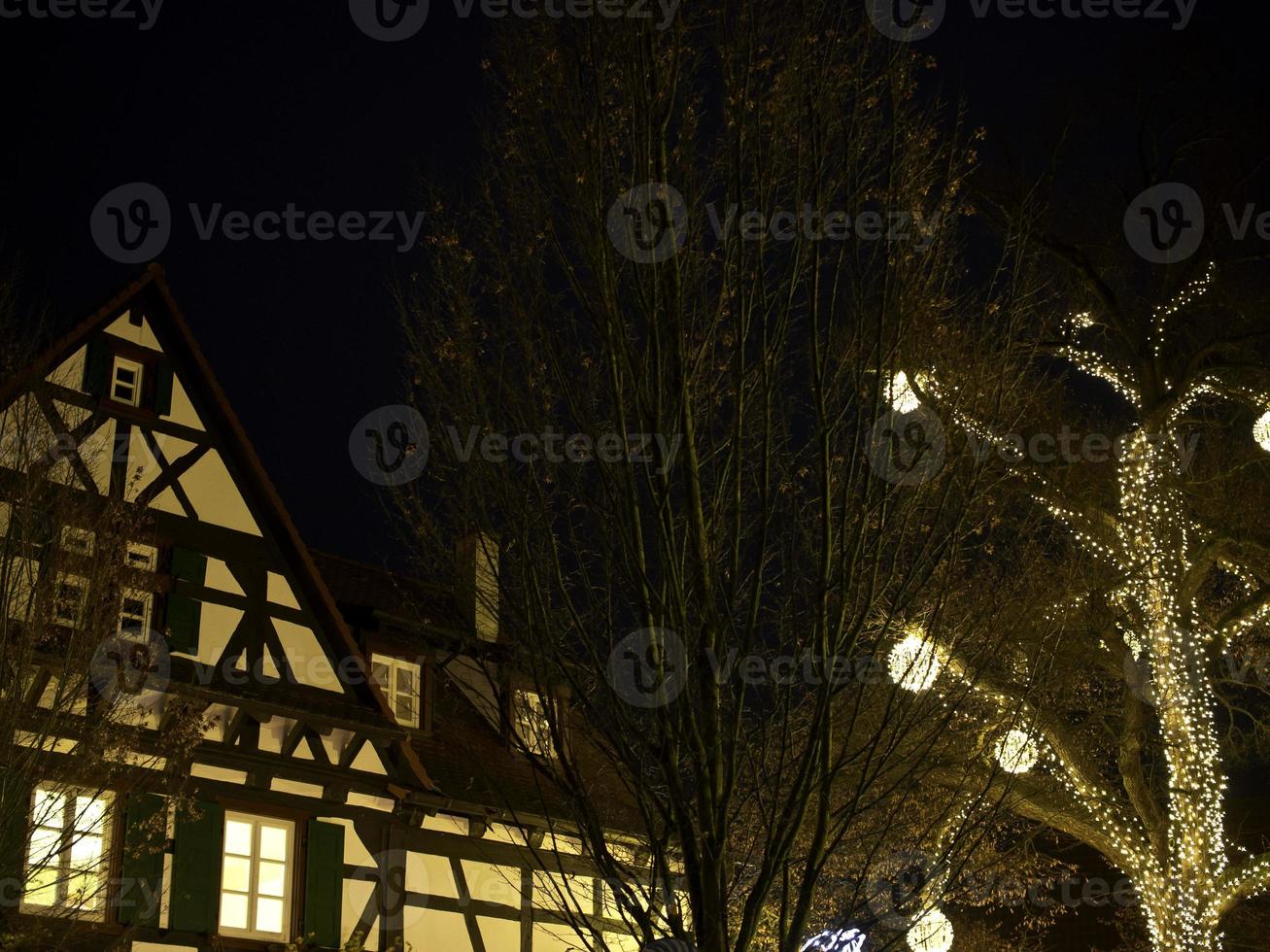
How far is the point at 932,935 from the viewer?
41.8ft

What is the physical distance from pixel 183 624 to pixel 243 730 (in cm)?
121

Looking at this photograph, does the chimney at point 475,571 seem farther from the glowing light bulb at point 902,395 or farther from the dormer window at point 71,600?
the dormer window at point 71,600

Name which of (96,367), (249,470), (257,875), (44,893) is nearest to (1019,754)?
(257,875)

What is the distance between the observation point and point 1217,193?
1716cm

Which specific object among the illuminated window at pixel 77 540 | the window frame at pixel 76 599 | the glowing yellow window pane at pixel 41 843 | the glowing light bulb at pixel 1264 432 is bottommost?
the glowing yellow window pane at pixel 41 843

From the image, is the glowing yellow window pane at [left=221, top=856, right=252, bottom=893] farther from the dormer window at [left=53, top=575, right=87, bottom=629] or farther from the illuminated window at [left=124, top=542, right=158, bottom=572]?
the dormer window at [left=53, top=575, right=87, bottom=629]

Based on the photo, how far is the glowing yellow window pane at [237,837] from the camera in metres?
14.1

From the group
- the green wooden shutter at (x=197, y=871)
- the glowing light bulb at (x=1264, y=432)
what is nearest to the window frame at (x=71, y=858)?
the green wooden shutter at (x=197, y=871)

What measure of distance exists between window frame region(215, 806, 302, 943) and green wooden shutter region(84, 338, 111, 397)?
4420mm

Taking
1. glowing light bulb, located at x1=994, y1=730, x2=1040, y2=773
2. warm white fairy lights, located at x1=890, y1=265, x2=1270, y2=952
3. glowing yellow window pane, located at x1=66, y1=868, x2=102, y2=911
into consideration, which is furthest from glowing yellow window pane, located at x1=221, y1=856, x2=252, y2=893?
warm white fairy lights, located at x1=890, y1=265, x2=1270, y2=952

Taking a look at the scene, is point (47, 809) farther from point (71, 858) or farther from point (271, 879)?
point (271, 879)

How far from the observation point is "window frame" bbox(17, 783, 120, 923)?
11.2m

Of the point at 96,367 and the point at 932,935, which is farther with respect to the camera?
the point at 96,367

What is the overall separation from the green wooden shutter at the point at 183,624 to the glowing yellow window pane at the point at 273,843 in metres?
1.95
